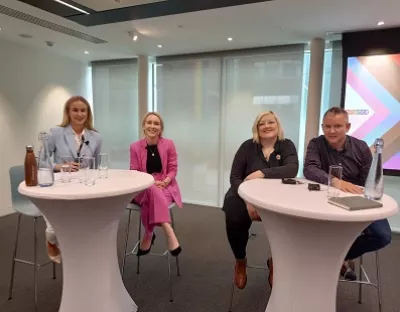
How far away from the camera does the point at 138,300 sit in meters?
2.32

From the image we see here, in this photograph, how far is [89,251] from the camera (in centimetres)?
185

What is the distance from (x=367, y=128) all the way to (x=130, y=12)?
3.11 metres

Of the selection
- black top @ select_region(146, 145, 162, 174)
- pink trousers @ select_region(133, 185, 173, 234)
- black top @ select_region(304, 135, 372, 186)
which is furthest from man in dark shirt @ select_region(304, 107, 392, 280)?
black top @ select_region(146, 145, 162, 174)

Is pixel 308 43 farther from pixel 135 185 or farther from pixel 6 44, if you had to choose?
pixel 6 44

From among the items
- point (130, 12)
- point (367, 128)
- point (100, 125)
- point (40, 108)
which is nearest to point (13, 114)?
point (40, 108)

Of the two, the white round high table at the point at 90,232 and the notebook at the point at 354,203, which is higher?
the notebook at the point at 354,203

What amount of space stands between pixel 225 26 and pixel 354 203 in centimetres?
277

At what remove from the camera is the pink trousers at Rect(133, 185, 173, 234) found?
2.33 metres

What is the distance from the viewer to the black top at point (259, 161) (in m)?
2.27

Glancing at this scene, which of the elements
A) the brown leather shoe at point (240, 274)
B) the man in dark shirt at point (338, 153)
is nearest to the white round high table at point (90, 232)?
the brown leather shoe at point (240, 274)

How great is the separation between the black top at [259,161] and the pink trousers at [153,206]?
1.65ft

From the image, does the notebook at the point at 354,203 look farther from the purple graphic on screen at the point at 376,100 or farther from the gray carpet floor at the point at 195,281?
the purple graphic on screen at the point at 376,100

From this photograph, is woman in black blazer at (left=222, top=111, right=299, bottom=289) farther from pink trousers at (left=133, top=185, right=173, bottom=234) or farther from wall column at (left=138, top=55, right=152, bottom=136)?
wall column at (left=138, top=55, right=152, bottom=136)

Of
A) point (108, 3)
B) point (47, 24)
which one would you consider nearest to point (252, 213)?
point (108, 3)
